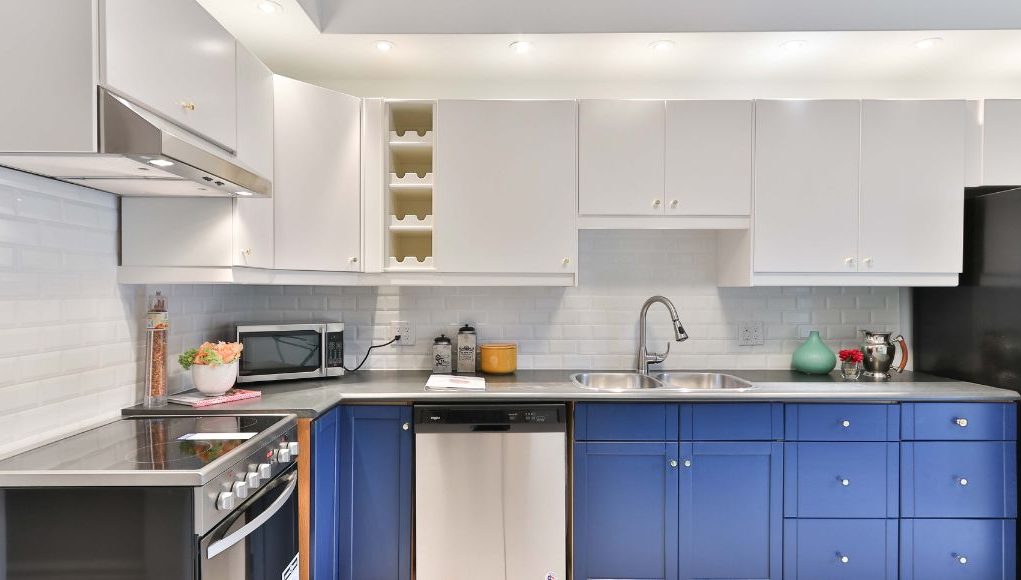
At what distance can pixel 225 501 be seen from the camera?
149 cm

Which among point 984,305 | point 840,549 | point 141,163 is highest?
→ point 141,163

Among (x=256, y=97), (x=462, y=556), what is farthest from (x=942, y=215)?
(x=256, y=97)

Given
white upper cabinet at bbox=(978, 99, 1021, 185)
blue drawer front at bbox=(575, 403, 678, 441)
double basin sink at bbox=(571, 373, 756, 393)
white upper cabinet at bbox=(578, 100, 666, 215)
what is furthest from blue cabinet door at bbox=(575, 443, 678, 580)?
white upper cabinet at bbox=(978, 99, 1021, 185)

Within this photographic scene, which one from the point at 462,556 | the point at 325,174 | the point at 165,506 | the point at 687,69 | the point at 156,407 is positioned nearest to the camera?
the point at 165,506

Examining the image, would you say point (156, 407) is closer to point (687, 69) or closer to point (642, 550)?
point (642, 550)

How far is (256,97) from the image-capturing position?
2191 mm

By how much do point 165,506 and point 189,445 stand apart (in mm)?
274

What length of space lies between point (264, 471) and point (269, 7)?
176cm

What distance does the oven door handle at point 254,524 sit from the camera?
1469mm

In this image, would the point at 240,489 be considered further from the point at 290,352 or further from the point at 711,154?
the point at 711,154

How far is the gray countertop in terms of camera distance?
220 cm

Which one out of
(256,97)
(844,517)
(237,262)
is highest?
(256,97)

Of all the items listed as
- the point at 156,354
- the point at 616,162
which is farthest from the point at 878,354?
the point at 156,354

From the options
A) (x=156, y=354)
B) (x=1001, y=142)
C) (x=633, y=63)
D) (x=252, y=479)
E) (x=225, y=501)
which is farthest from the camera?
(x=633, y=63)
